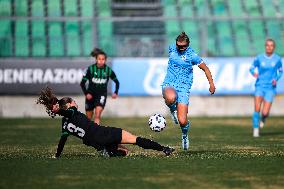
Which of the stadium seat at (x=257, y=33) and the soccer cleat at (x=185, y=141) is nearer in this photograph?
the soccer cleat at (x=185, y=141)

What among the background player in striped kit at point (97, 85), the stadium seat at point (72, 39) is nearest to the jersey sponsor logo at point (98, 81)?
the background player in striped kit at point (97, 85)

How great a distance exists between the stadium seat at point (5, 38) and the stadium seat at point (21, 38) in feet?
0.92

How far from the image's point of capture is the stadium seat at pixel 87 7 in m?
33.6

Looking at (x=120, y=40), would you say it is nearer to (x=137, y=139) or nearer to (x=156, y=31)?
(x=156, y=31)

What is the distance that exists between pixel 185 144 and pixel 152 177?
4.78 metres

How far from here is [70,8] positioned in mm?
34094

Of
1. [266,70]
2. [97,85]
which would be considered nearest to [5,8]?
[97,85]

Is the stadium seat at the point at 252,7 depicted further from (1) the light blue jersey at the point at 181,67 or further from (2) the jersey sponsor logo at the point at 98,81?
(1) the light blue jersey at the point at 181,67

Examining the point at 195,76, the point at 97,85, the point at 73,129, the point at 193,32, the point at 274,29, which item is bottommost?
the point at 73,129

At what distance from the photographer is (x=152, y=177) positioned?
41.4 ft

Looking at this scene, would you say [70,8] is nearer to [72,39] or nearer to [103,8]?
[103,8]

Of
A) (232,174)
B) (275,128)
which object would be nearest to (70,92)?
(275,128)

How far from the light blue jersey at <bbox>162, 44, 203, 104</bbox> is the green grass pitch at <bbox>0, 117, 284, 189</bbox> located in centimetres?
117

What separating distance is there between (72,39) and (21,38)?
74.4 inches
